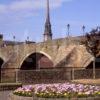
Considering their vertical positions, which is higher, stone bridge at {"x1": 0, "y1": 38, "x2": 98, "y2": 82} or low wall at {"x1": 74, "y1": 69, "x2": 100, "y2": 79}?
stone bridge at {"x1": 0, "y1": 38, "x2": 98, "y2": 82}

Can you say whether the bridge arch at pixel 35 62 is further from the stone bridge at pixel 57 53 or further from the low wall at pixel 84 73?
the low wall at pixel 84 73

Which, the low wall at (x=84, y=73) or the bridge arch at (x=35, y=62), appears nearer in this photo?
the low wall at (x=84, y=73)

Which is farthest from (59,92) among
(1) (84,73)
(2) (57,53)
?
(2) (57,53)

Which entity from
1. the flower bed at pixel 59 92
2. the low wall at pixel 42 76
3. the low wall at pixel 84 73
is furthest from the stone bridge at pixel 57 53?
the flower bed at pixel 59 92

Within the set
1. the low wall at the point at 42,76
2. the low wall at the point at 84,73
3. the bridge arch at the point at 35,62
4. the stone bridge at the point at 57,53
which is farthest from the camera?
the bridge arch at the point at 35,62

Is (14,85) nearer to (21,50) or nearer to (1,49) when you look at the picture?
(21,50)

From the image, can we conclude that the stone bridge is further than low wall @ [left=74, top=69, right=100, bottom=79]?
Yes

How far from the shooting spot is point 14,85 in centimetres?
2178

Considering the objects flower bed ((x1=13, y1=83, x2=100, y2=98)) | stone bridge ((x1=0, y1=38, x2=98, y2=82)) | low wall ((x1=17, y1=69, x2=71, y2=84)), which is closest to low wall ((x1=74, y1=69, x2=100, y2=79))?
low wall ((x1=17, y1=69, x2=71, y2=84))

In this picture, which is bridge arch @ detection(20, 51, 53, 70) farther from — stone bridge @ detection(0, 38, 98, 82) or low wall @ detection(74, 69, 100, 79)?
low wall @ detection(74, 69, 100, 79)

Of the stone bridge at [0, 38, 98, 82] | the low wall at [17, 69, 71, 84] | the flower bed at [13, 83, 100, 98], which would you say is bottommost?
the low wall at [17, 69, 71, 84]

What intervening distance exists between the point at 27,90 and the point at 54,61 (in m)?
33.2

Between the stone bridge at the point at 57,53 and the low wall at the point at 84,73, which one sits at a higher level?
the stone bridge at the point at 57,53

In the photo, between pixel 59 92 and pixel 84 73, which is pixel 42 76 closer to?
pixel 84 73
